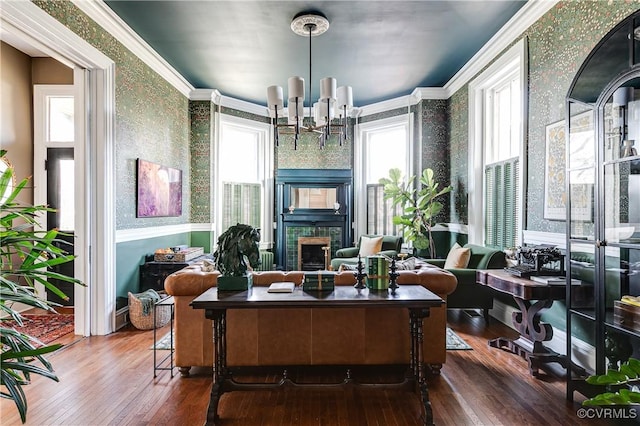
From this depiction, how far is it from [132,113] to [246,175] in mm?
2851

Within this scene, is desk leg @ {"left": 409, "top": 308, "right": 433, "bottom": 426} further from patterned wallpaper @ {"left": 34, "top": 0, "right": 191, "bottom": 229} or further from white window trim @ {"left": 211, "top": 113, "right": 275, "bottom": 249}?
white window trim @ {"left": 211, "top": 113, "right": 275, "bottom": 249}

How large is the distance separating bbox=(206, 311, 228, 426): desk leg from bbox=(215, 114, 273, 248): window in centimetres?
433

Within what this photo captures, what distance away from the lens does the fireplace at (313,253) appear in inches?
280

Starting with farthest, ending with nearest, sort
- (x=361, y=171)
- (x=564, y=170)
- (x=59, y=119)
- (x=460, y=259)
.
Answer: (x=361, y=171)
(x=59, y=119)
(x=460, y=259)
(x=564, y=170)

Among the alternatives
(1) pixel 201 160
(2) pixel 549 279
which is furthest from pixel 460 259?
(1) pixel 201 160

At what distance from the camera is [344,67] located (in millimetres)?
5223

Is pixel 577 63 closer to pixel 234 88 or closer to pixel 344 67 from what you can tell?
pixel 344 67

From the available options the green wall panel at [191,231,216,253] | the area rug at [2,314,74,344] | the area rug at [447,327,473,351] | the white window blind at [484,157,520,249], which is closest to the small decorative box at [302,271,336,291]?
the area rug at [447,327,473,351]

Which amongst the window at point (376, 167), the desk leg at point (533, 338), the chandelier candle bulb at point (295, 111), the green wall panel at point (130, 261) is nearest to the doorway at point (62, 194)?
the green wall panel at point (130, 261)

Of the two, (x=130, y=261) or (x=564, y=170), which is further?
(x=130, y=261)

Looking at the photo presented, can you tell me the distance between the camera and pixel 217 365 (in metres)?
2.46

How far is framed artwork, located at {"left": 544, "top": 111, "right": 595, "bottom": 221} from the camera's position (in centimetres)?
262

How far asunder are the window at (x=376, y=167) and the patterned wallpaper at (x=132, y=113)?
3357 mm

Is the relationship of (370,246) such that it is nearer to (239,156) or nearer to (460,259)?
(460,259)
